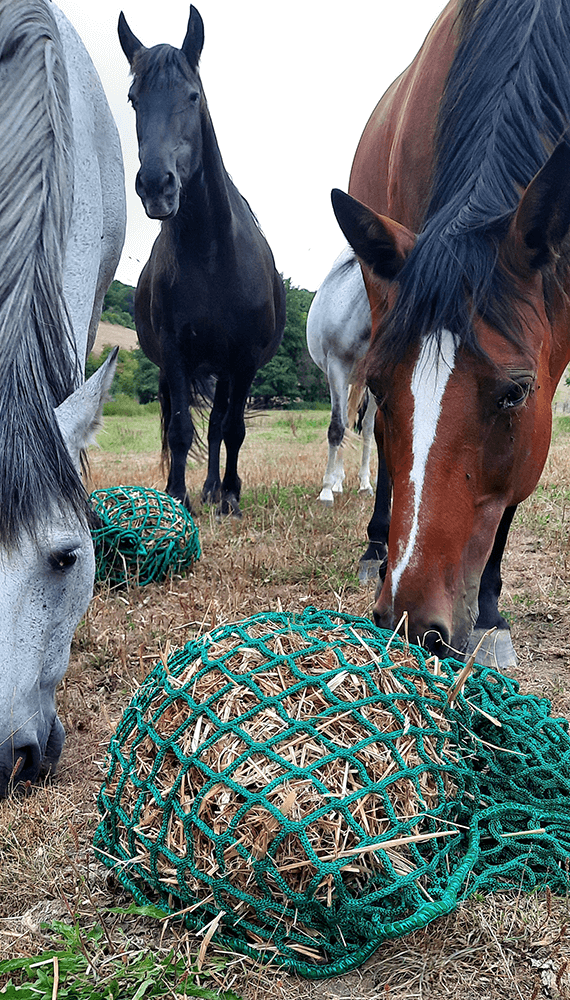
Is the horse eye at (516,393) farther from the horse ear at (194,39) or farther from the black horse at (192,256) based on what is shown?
the horse ear at (194,39)

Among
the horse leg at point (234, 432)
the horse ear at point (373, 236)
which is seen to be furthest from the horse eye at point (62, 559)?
the horse leg at point (234, 432)

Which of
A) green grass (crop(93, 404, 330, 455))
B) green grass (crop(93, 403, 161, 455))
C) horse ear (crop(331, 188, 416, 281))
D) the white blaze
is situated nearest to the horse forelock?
horse ear (crop(331, 188, 416, 281))

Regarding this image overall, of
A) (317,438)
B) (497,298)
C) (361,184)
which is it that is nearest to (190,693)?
(497,298)

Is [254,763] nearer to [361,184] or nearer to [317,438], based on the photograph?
[361,184]

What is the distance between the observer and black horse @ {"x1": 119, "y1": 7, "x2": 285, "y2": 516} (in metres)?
4.59

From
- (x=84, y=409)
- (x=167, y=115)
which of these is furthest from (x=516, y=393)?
(x=167, y=115)

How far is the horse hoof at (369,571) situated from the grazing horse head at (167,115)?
2.52 m

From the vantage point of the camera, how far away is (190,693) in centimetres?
153

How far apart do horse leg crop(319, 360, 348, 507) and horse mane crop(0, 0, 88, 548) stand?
4256 millimetres

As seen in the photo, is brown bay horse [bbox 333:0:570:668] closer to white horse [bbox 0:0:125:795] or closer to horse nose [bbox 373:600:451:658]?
horse nose [bbox 373:600:451:658]

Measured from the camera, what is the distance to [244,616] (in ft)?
10.1

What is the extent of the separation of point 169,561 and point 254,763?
8.21ft

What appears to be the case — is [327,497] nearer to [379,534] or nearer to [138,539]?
[379,534]

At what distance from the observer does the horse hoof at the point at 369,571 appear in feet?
12.4
